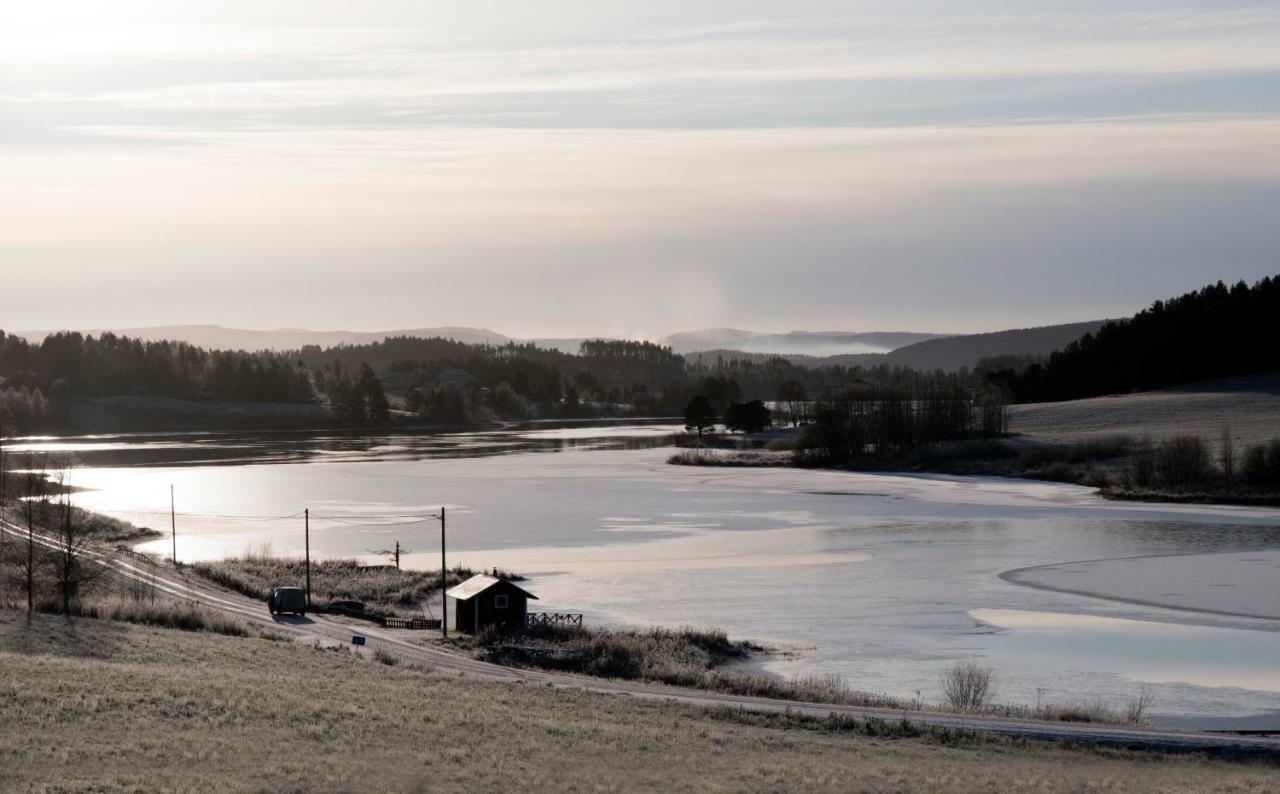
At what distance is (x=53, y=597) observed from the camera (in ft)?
117

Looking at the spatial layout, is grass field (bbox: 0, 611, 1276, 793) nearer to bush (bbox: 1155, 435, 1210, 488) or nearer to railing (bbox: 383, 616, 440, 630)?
railing (bbox: 383, 616, 440, 630)

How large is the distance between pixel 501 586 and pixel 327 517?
97.8 feet

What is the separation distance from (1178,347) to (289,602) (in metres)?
113

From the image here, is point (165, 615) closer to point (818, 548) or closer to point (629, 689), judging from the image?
point (629, 689)

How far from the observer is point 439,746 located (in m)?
18.3

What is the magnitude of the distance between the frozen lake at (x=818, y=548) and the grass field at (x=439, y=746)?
654 cm

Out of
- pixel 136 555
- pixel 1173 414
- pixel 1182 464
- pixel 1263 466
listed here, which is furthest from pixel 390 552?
pixel 1173 414

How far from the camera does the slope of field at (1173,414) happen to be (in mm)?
97125

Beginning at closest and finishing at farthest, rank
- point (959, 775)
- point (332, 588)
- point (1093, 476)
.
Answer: point (959, 775), point (332, 588), point (1093, 476)

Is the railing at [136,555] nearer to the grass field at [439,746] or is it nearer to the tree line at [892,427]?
the grass field at [439,746]

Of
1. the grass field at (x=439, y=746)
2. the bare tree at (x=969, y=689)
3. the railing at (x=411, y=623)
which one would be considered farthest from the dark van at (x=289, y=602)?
the bare tree at (x=969, y=689)

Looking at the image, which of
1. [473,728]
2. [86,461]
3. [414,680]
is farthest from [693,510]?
[86,461]

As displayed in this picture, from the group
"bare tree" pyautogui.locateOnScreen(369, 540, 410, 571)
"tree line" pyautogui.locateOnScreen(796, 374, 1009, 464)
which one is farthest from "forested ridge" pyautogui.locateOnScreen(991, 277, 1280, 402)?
"bare tree" pyautogui.locateOnScreen(369, 540, 410, 571)

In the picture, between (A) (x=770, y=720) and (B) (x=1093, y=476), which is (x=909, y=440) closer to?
(B) (x=1093, y=476)
